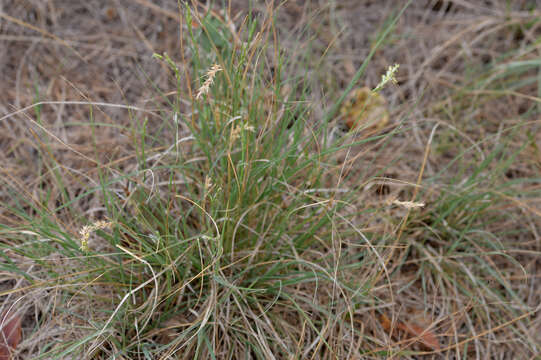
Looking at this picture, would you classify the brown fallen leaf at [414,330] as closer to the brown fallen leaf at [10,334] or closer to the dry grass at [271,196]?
the dry grass at [271,196]

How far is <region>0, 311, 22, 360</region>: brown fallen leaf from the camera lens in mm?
1281

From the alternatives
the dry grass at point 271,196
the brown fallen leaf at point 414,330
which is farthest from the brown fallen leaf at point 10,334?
the brown fallen leaf at point 414,330

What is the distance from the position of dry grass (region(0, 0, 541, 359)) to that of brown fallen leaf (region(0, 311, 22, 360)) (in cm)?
5

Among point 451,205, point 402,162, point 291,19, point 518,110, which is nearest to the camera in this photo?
point 451,205

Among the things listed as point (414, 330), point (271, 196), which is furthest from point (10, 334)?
point (414, 330)

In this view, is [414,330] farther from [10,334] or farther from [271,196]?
[10,334]

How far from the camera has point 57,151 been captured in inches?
68.0

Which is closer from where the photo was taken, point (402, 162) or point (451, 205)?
point (451, 205)

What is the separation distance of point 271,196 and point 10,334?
2.90 ft

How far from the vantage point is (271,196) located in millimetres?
1441

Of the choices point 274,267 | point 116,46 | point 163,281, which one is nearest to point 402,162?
point 274,267

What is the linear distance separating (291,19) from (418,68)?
66 centimetres

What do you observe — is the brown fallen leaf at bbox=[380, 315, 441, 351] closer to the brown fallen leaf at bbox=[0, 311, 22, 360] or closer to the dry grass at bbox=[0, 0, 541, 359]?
the dry grass at bbox=[0, 0, 541, 359]

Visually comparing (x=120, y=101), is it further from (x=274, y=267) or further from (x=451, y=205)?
(x=451, y=205)
